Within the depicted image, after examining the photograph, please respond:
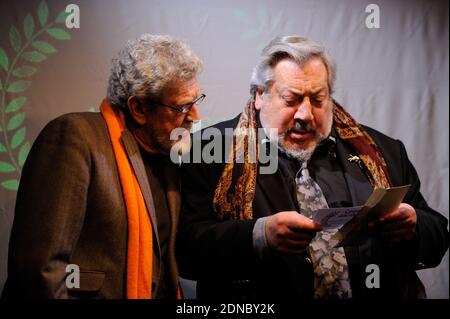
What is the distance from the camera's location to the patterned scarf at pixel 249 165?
82.1 inches

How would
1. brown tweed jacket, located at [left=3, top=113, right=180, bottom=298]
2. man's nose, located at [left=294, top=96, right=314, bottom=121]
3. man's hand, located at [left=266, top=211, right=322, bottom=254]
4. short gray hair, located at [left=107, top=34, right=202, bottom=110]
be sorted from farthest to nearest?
man's nose, located at [left=294, top=96, right=314, bottom=121] < short gray hair, located at [left=107, top=34, right=202, bottom=110] < man's hand, located at [left=266, top=211, right=322, bottom=254] < brown tweed jacket, located at [left=3, top=113, right=180, bottom=298]

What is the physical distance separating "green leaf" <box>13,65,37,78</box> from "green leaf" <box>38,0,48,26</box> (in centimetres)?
18

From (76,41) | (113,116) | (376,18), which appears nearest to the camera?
(113,116)

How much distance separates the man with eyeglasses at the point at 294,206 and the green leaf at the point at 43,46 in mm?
721

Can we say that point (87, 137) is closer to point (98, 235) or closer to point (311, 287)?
point (98, 235)

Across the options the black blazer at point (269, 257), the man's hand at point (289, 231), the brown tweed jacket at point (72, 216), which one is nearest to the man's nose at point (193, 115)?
the black blazer at point (269, 257)

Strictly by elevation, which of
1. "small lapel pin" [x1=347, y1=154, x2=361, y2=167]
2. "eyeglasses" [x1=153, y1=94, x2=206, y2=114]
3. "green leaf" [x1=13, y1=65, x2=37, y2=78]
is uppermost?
"green leaf" [x1=13, y1=65, x2=37, y2=78]

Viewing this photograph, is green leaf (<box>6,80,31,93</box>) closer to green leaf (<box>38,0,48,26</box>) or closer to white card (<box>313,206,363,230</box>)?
green leaf (<box>38,0,48,26</box>)

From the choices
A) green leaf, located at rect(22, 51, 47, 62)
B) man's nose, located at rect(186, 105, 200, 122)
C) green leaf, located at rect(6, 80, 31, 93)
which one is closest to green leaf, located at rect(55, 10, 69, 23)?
green leaf, located at rect(22, 51, 47, 62)

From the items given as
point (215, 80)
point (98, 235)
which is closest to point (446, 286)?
point (215, 80)

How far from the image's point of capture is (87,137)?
1896 mm

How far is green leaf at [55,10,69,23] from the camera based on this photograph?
220cm

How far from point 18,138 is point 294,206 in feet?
3.65
